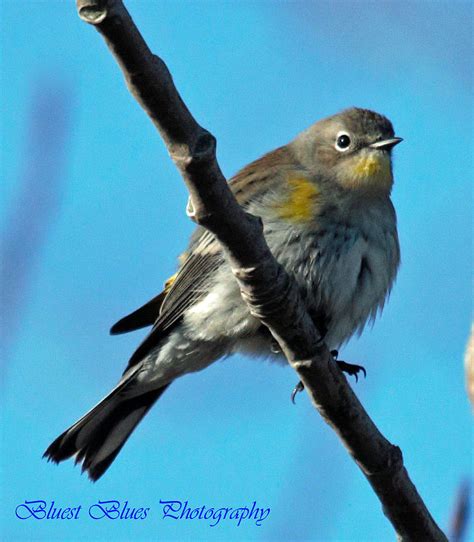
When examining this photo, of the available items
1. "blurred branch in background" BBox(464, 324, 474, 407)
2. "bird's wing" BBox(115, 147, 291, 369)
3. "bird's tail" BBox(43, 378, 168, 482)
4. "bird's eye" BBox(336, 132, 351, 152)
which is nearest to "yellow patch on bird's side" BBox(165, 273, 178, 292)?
"bird's wing" BBox(115, 147, 291, 369)

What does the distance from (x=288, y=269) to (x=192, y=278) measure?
795 millimetres

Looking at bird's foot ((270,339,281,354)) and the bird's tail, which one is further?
the bird's tail

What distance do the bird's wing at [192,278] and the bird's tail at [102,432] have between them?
0.39m

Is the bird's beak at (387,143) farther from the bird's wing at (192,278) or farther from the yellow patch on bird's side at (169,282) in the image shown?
the yellow patch on bird's side at (169,282)

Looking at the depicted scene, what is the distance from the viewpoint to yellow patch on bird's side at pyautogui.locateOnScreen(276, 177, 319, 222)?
5.99m

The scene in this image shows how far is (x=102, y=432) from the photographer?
22.9ft

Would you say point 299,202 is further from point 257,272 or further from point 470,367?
point 470,367

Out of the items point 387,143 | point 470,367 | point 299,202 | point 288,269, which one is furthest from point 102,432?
point 470,367

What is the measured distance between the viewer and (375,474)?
187 inches

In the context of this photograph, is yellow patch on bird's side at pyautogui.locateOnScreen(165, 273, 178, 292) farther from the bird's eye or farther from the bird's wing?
the bird's eye

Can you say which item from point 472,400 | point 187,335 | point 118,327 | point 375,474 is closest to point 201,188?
point 472,400

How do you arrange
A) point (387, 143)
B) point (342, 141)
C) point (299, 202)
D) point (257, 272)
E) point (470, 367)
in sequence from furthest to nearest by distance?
point (342, 141) → point (387, 143) → point (299, 202) → point (257, 272) → point (470, 367)

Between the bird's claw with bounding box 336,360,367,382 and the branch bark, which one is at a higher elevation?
the bird's claw with bounding box 336,360,367,382

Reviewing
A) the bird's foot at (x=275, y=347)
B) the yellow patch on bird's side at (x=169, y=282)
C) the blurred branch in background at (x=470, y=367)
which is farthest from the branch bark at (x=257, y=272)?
the yellow patch on bird's side at (x=169, y=282)
